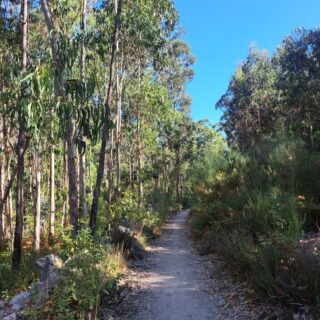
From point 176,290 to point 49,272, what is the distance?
7.00ft

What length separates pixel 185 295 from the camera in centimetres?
639

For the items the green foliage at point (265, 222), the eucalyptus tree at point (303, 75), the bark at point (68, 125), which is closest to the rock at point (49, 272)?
the bark at point (68, 125)

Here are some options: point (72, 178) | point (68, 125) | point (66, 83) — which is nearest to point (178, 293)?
point (72, 178)

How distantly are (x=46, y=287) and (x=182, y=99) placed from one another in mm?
30410

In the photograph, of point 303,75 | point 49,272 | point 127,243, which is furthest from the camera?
point 303,75

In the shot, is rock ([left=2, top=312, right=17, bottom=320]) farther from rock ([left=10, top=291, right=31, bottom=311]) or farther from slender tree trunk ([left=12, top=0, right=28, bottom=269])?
slender tree trunk ([left=12, top=0, right=28, bottom=269])

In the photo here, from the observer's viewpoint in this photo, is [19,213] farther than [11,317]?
Yes

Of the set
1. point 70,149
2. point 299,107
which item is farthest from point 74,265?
point 299,107

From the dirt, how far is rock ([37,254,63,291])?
86 cm

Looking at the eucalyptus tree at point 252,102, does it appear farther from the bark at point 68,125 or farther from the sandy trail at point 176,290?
the bark at point 68,125

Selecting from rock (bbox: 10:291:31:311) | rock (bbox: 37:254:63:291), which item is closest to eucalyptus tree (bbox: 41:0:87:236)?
rock (bbox: 37:254:63:291)

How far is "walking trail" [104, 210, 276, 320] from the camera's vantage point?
5543 millimetres

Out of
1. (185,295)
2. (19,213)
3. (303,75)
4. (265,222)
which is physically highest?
(303,75)

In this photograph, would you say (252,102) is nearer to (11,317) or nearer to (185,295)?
(185,295)
